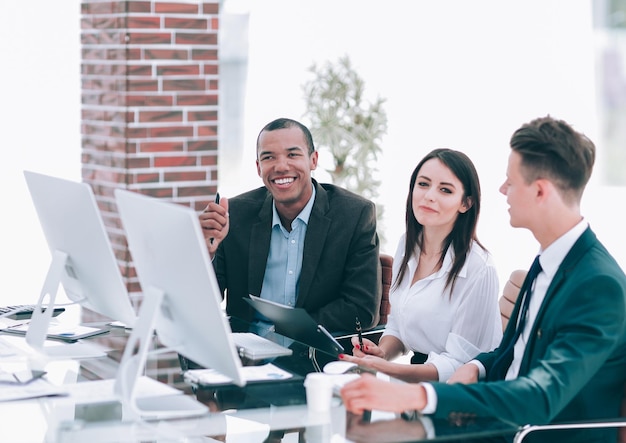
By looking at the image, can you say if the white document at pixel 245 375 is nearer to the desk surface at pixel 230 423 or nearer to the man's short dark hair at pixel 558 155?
the desk surface at pixel 230 423

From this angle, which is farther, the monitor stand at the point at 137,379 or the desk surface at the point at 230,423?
the monitor stand at the point at 137,379

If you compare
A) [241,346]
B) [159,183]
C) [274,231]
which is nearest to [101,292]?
[241,346]

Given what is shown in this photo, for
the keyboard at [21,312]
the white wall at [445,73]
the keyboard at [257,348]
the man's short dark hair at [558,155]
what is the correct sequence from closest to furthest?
the man's short dark hair at [558,155]
the keyboard at [257,348]
the keyboard at [21,312]
the white wall at [445,73]

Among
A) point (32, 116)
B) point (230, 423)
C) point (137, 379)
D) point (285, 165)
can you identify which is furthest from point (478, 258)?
point (32, 116)

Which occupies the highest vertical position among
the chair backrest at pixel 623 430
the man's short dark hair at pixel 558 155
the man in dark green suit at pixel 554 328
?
the man's short dark hair at pixel 558 155

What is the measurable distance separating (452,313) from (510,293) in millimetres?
263

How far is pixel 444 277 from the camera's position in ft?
9.66

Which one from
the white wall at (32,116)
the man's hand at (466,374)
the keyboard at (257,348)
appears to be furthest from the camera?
the white wall at (32,116)

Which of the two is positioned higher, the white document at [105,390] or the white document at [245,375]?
the white document at [245,375]

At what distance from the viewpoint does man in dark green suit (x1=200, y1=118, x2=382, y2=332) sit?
11.3 feet

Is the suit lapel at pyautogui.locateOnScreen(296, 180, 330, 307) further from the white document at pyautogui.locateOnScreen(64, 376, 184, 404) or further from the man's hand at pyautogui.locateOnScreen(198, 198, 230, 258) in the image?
the white document at pyautogui.locateOnScreen(64, 376, 184, 404)

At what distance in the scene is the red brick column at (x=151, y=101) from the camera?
4336 millimetres

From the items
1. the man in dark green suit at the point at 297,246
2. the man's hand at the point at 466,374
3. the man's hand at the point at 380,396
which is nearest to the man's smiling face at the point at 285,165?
the man in dark green suit at the point at 297,246

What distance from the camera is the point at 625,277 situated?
2.21 meters
